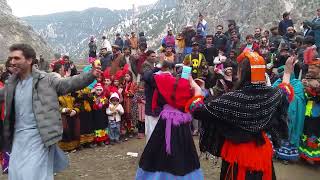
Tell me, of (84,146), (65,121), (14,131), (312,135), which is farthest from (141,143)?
(14,131)

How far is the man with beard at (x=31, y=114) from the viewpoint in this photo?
4.04 m

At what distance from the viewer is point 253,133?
3928 millimetres

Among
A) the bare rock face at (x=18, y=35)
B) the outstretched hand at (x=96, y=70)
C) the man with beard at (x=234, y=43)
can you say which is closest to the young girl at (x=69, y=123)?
the outstretched hand at (x=96, y=70)

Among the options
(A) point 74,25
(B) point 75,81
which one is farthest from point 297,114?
(A) point 74,25

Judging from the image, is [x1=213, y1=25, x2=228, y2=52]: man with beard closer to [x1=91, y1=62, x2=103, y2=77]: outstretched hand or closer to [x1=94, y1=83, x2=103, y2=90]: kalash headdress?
[x1=94, y1=83, x2=103, y2=90]: kalash headdress

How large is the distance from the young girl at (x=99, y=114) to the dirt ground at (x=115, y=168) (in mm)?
511

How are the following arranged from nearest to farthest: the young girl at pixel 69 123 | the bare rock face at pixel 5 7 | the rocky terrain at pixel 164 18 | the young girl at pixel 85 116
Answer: the young girl at pixel 69 123 → the young girl at pixel 85 116 → the rocky terrain at pixel 164 18 → the bare rock face at pixel 5 7

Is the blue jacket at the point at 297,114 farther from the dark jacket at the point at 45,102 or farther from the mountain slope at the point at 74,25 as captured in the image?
the mountain slope at the point at 74,25

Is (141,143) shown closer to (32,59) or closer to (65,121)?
(65,121)

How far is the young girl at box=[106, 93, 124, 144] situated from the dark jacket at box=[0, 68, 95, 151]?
16.2 ft

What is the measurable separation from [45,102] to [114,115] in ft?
17.0

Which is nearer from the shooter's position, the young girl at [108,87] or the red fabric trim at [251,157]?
the red fabric trim at [251,157]

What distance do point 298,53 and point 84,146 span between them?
17.4ft

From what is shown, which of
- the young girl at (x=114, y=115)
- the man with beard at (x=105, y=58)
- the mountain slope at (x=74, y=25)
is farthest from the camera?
the mountain slope at (x=74, y=25)
